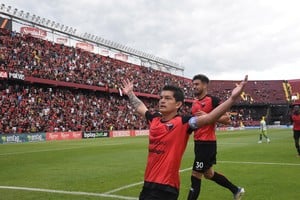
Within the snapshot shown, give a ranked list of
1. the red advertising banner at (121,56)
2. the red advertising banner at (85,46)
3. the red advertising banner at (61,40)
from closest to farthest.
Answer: the red advertising banner at (61,40)
the red advertising banner at (85,46)
the red advertising banner at (121,56)

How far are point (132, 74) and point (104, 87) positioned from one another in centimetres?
1195

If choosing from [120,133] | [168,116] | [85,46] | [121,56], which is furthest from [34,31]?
[168,116]

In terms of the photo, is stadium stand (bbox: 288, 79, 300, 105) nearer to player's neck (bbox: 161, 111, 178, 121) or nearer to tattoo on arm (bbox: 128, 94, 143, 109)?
tattoo on arm (bbox: 128, 94, 143, 109)

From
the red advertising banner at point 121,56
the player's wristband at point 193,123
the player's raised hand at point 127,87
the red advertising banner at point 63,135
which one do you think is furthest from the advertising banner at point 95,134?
the player's wristband at point 193,123

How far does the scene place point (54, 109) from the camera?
4438cm

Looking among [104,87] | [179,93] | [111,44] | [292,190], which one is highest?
[111,44]

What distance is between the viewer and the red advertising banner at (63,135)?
129 feet

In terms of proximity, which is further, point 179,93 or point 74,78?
point 74,78

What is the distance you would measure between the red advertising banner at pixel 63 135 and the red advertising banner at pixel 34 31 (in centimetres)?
1538

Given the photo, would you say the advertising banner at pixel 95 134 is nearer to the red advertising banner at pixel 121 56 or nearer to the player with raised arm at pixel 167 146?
the red advertising banner at pixel 121 56

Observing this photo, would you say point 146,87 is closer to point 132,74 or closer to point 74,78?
point 132,74

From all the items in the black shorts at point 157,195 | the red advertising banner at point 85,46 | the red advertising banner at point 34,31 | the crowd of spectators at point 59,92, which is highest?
the red advertising banner at point 85,46

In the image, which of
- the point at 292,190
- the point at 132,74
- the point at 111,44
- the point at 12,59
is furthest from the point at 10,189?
the point at 111,44

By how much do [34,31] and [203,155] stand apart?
47558 millimetres
